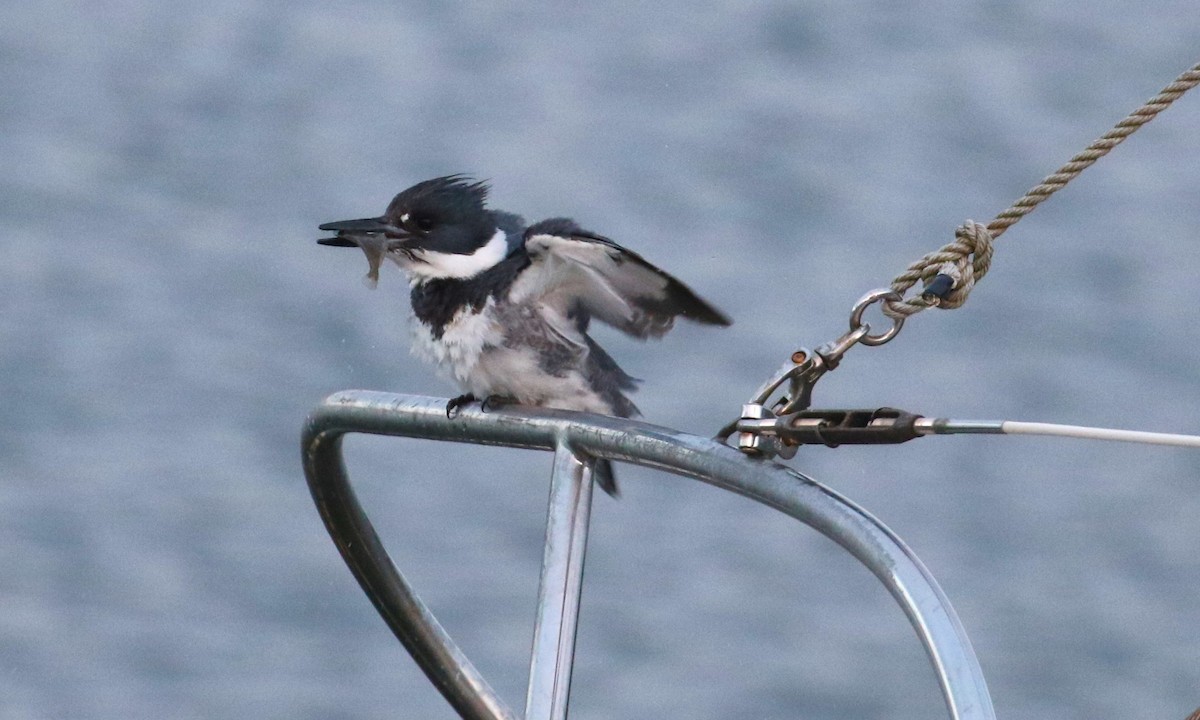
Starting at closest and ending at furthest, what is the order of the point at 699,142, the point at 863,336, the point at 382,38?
the point at 863,336 → the point at 699,142 → the point at 382,38

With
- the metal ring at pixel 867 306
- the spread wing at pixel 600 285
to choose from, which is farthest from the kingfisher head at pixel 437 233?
the metal ring at pixel 867 306

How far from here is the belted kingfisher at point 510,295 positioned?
2398 mm

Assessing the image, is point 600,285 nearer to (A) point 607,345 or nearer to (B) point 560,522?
(B) point 560,522

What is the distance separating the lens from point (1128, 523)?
5.39 meters

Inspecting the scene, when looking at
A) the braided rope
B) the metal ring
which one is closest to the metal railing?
the metal ring

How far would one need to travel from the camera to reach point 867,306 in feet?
4.87

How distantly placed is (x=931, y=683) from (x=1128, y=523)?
0.73 meters

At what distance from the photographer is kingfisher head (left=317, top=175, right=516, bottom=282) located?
8.81 ft

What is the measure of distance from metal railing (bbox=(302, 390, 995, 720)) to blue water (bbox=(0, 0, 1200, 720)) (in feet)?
10.1

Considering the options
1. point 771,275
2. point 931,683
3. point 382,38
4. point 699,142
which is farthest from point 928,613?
point 382,38

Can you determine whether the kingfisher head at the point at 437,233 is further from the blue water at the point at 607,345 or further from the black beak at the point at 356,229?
the blue water at the point at 607,345

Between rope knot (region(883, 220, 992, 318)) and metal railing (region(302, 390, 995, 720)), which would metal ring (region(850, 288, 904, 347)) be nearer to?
rope knot (region(883, 220, 992, 318))

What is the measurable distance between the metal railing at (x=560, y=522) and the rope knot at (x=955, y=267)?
1.18 ft

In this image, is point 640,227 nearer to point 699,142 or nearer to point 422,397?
point 699,142
